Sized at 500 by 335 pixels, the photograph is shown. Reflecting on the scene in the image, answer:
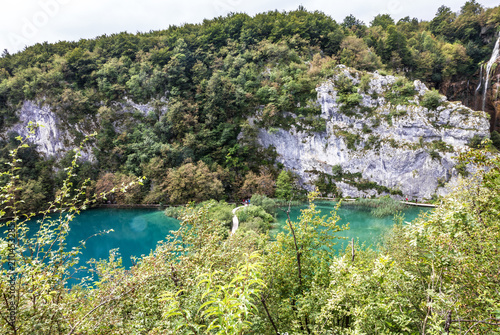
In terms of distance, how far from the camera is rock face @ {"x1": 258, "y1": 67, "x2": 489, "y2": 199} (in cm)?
1867

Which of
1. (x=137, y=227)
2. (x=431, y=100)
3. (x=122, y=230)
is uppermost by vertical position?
(x=431, y=100)

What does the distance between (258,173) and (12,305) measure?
71.4 feet

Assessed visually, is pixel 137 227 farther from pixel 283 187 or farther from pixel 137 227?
pixel 283 187

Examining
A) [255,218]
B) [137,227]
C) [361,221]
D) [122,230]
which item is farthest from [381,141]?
[122,230]

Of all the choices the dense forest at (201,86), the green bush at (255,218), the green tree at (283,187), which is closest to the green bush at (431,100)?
the dense forest at (201,86)

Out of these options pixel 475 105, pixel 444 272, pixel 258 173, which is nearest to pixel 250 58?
pixel 258 173

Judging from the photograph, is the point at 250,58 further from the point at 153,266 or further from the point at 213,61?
the point at 153,266

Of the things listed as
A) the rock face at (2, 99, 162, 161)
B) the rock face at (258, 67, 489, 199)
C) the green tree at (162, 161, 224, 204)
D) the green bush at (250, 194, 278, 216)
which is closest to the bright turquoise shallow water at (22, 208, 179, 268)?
the green tree at (162, 161, 224, 204)

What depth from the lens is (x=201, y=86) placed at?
25547 millimetres

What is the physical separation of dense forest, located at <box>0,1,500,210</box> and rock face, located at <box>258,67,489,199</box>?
5.83 ft

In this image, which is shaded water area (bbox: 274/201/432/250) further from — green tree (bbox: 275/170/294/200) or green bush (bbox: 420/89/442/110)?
green bush (bbox: 420/89/442/110)

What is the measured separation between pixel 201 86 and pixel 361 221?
21555 millimetres

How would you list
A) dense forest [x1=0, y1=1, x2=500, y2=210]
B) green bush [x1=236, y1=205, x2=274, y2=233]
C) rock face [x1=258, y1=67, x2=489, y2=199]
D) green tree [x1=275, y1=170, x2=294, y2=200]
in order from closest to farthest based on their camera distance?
green bush [x1=236, y1=205, x2=274, y2=233] < rock face [x1=258, y1=67, x2=489, y2=199] < green tree [x1=275, y1=170, x2=294, y2=200] < dense forest [x1=0, y1=1, x2=500, y2=210]

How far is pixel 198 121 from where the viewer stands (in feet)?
83.5
